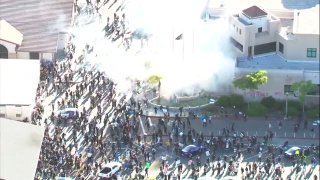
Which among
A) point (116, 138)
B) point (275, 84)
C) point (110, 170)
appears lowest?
point (110, 170)

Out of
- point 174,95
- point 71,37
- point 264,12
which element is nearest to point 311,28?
point 264,12

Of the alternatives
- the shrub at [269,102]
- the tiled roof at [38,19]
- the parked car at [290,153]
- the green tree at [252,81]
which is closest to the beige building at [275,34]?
the green tree at [252,81]

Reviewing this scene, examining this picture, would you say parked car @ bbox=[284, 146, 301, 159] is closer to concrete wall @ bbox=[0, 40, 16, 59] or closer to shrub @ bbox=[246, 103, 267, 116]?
shrub @ bbox=[246, 103, 267, 116]

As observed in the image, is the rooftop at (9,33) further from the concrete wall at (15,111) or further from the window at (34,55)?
the concrete wall at (15,111)

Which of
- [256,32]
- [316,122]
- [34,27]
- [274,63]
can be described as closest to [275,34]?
[256,32]

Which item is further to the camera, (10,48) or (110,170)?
(10,48)

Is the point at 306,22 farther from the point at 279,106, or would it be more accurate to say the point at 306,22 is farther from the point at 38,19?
the point at 38,19

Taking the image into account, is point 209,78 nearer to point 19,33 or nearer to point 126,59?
point 126,59

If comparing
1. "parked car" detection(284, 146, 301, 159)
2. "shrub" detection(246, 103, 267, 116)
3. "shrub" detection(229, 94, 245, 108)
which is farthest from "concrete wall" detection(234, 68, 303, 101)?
"parked car" detection(284, 146, 301, 159)
